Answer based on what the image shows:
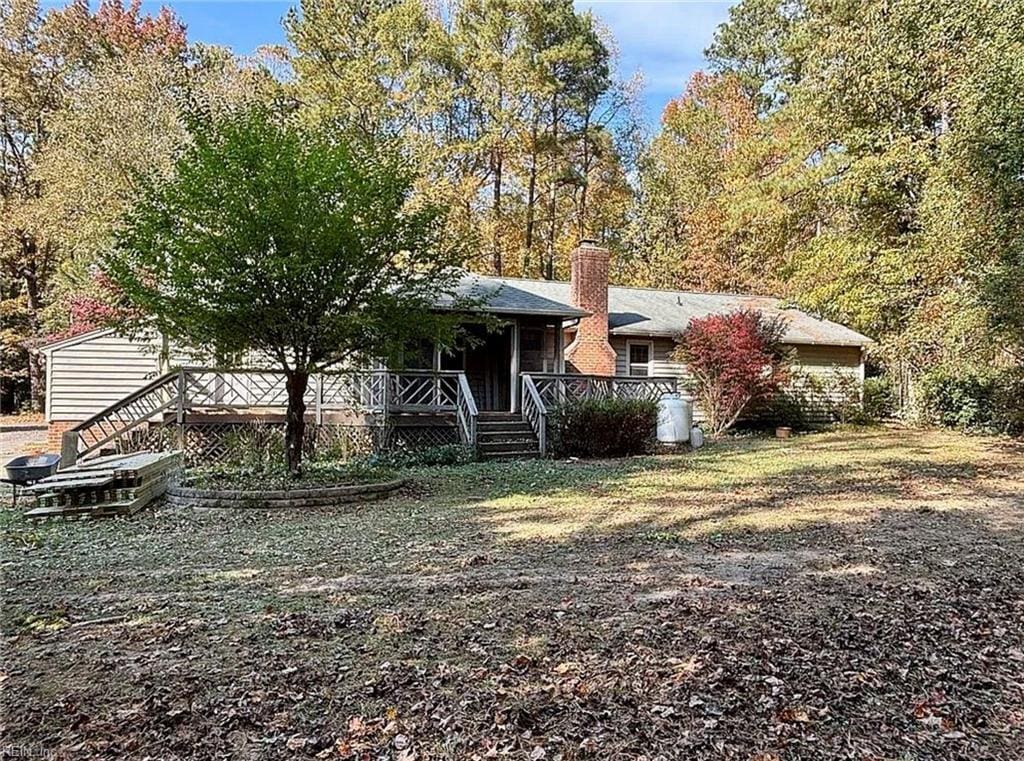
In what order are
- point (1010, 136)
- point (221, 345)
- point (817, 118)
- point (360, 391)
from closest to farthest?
point (221, 345), point (1010, 136), point (360, 391), point (817, 118)

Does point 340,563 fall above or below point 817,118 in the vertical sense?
below

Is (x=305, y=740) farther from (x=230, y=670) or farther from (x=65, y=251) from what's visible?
(x=65, y=251)

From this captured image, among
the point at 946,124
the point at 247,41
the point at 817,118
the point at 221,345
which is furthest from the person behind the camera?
the point at 247,41

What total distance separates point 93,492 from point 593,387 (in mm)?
9813

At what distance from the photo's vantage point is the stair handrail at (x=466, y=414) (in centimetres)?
1331

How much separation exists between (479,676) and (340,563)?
2531 mm

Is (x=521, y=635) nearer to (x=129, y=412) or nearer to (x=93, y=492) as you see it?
(x=93, y=492)

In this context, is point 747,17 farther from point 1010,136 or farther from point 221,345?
point 221,345

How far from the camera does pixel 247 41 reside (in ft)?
90.2

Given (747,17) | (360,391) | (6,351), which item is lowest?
(360,391)

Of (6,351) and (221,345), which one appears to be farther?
(6,351)

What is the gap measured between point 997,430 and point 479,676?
19.4 metres

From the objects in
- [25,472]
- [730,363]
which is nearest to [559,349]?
[730,363]

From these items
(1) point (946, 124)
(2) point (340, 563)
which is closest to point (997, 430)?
(1) point (946, 124)
